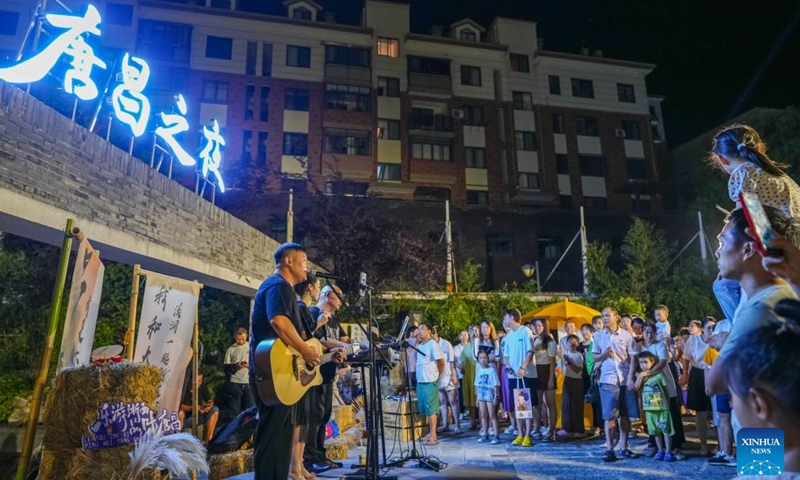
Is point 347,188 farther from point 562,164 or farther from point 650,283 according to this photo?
point 650,283

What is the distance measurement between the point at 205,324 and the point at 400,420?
5612 millimetres

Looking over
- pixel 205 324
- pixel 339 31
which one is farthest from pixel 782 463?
pixel 339 31

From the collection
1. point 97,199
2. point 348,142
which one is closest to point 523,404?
point 97,199

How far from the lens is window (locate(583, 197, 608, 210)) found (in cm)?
2757

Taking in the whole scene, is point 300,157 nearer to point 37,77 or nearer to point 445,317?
point 445,317

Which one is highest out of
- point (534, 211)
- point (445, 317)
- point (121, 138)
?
point (534, 211)

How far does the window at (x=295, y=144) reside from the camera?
24.5 meters

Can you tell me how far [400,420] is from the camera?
6.91 metres

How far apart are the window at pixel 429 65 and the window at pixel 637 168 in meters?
12.2

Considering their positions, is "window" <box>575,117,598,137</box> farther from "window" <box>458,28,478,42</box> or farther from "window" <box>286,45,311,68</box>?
"window" <box>286,45,311,68</box>

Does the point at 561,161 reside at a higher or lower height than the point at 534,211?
higher

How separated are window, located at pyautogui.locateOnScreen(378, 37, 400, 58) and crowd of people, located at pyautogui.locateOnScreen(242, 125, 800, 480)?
20.0 metres

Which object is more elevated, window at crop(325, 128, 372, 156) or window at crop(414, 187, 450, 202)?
window at crop(325, 128, 372, 156)

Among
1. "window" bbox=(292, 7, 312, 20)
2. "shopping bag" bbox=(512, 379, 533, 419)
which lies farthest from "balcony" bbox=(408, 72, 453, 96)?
"shopping bag" bbox=(512, 379, 533, 419)
